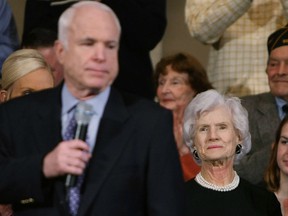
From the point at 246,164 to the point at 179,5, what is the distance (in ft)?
6.78

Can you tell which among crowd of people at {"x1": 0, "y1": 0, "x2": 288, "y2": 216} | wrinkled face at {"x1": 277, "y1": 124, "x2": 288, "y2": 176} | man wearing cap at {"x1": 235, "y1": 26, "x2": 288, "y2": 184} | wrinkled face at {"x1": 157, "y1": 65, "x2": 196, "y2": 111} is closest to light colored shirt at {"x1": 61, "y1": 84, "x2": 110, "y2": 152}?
crowd of people at {"x1": 0, "y1": 0, "x2": 288, "y2": 216}

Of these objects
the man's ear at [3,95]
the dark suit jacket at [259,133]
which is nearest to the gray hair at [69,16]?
the man's ear at [3,95]

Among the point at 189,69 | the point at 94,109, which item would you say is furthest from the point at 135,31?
the point at 94,109

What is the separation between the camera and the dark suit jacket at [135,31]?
4246 mm

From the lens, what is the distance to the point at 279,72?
4.58m

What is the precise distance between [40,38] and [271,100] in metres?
1.30

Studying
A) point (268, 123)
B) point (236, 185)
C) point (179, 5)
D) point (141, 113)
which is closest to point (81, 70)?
point (141, 113)

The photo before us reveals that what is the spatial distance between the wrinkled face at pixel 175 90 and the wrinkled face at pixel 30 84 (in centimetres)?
114

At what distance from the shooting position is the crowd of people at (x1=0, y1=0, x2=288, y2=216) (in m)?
2.48

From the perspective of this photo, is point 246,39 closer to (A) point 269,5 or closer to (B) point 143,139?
(A) point 269,5

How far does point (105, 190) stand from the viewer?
246cm

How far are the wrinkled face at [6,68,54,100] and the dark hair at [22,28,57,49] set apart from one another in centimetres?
63

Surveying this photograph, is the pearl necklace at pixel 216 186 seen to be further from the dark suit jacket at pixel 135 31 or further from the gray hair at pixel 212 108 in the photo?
the dark suit jacket at pixel 135 31

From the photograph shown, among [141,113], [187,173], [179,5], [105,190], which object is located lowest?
[187,173]
